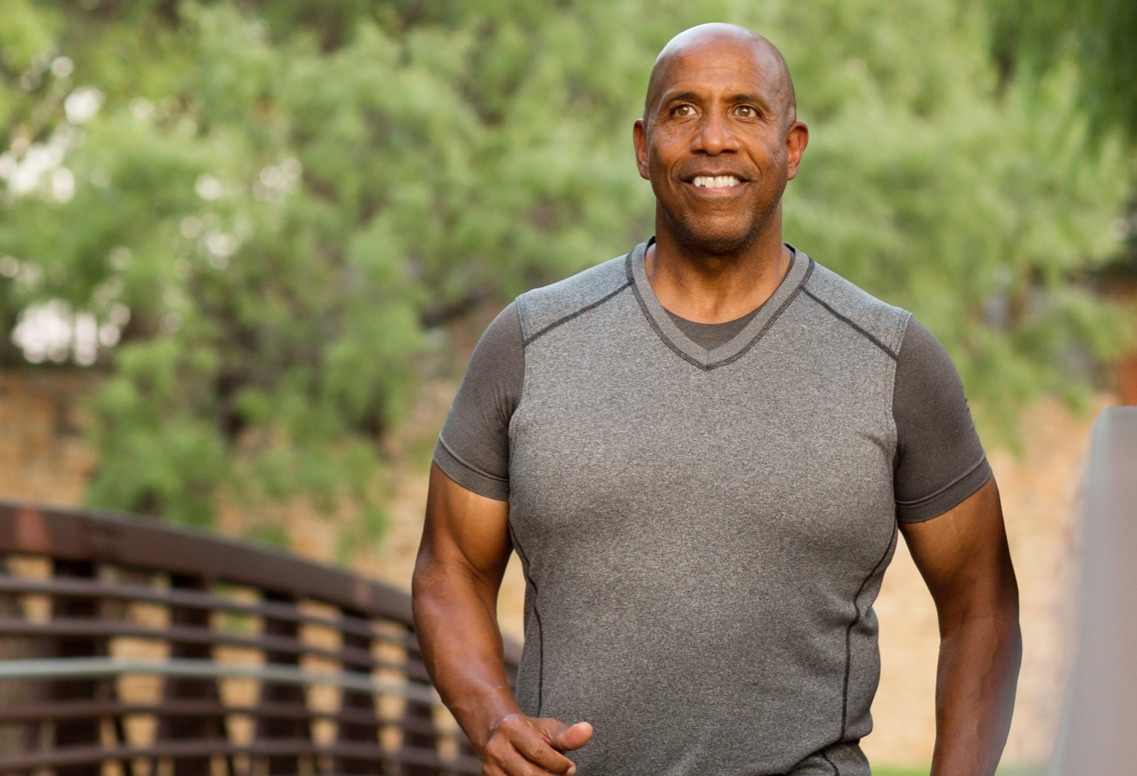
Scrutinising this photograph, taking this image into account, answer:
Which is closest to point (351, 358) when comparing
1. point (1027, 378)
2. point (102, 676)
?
point (102, 676)

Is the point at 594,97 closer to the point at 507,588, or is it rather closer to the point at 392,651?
the point at 507,588

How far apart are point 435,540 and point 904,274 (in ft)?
31.6

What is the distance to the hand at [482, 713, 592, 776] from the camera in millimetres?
2111

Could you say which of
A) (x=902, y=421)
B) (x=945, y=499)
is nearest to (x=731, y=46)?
(x=902, y=421)

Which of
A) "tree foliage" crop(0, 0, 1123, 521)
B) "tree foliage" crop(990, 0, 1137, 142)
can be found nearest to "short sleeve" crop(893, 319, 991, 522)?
"tree foliage" crop(990, 0, 1137, 142)

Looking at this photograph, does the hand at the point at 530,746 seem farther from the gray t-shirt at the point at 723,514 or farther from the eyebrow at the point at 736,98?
the eyebrow at the point at 736,98

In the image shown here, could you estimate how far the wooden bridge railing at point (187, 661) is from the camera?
4781 mm

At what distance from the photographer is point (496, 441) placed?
2.36 meters

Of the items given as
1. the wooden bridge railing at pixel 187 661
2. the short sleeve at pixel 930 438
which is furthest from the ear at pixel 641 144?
the wooden bridge railing at pixel 187 661

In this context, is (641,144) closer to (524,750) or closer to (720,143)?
(720,143)

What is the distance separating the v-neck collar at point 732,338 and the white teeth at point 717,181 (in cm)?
17

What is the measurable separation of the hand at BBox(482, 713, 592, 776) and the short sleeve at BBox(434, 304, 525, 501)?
347 millimetres

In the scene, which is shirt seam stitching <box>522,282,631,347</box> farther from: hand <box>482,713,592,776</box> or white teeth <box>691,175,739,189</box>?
hand <box>482,713,592,776</box>

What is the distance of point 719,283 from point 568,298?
0.69ft
